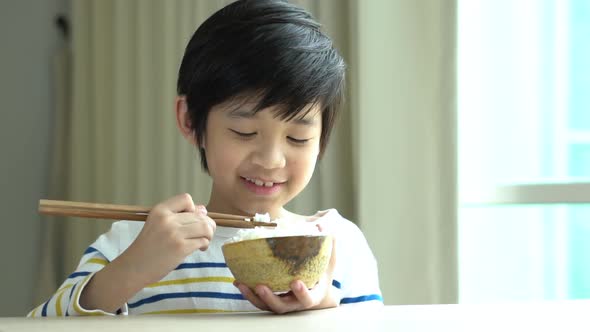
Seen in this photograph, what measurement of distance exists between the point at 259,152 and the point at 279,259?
1.01 feet

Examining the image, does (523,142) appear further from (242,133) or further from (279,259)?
(279,259)

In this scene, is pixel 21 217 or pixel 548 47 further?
pixel 21 217

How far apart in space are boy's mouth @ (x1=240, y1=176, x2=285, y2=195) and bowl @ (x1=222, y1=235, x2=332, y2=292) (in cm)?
29

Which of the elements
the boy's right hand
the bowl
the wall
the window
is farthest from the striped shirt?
the wall

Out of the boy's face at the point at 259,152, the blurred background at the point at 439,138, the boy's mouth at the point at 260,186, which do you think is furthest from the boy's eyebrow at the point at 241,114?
the blurred background at the point at 439,138

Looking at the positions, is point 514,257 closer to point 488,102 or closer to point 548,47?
point 488,102

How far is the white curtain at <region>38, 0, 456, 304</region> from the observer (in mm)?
2023

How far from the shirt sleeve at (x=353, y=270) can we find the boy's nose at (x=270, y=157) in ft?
0.66

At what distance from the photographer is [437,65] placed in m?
2.00

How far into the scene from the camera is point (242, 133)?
1.26 metres

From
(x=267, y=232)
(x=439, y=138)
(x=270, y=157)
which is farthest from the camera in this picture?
(x=439, y=138)

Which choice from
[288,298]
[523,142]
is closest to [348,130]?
[523,142]

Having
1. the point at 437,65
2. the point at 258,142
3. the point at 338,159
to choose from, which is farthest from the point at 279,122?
the point at 338,159

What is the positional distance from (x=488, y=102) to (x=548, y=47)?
0.21 metres
